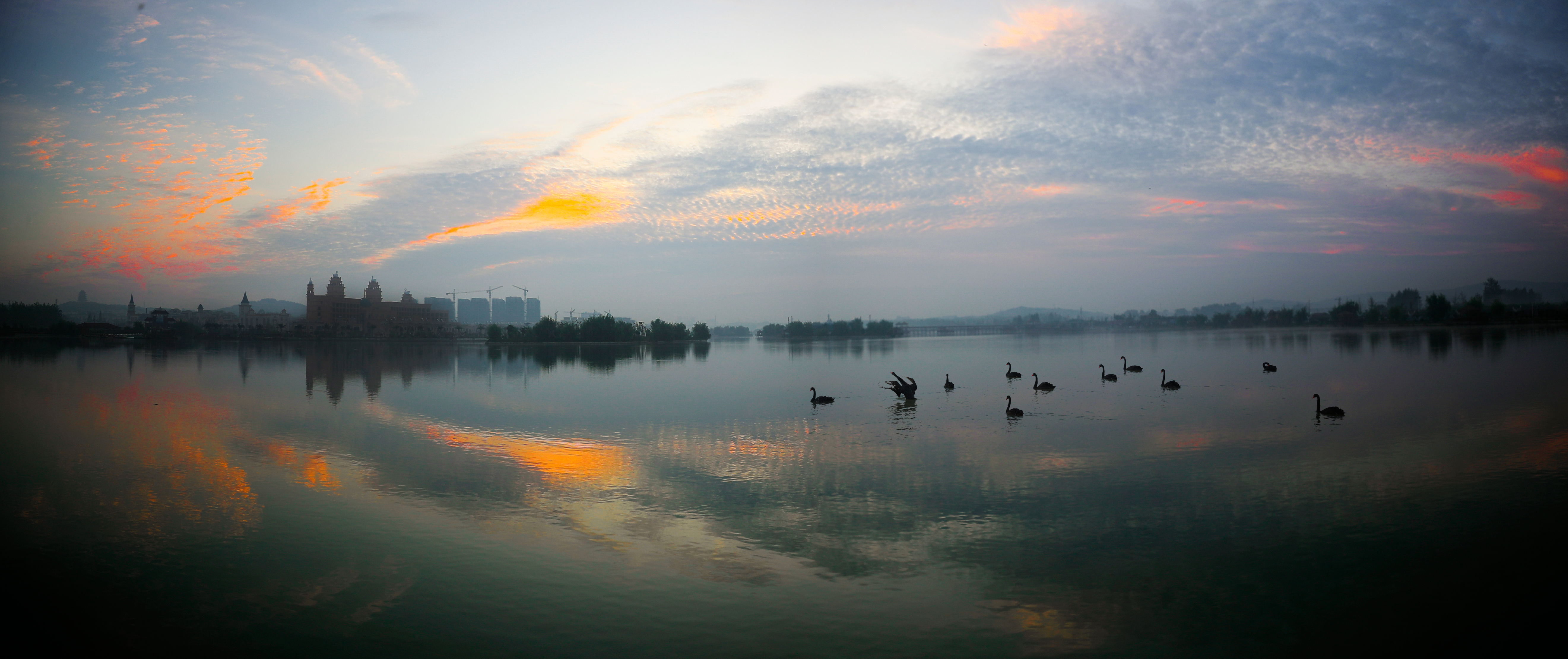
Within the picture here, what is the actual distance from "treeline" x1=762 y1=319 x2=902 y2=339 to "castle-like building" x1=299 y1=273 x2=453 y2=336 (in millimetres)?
73744

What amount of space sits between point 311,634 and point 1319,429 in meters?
22.9

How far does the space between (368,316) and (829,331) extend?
Result: 3953 inches

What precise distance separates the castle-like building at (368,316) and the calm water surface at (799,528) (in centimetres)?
12644

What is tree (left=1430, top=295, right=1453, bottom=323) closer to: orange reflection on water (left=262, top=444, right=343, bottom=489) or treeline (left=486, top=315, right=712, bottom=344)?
treeline (left=486, top=315, right=712, bottom=344)

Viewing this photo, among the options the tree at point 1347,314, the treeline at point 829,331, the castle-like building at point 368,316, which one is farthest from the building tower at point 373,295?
the tree at point 1347,314

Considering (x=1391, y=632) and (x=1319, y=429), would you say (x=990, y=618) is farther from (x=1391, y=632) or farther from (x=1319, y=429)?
(x=1319, y=429)

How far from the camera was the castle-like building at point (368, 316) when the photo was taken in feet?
463

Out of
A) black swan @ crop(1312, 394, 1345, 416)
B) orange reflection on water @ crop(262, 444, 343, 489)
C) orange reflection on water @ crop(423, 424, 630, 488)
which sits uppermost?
black swan @ crop(1312, 394, 1345, 416)

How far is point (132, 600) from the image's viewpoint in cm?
837

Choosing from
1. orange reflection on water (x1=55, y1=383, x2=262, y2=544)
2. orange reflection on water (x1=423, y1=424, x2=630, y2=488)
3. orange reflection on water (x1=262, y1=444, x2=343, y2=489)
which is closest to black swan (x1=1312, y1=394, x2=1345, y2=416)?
orange reflection on water (x1=423, y1=424, x2=630, y2=488)

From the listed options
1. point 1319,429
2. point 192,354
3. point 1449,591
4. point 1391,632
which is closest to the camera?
point 1391,632

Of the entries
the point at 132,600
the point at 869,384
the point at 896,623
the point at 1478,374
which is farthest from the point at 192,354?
the point at 1478,374

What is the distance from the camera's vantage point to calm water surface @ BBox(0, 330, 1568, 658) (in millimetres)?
7574

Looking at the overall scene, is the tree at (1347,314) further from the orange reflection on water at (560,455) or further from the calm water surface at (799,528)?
the orange reflection on water at (560,455)
